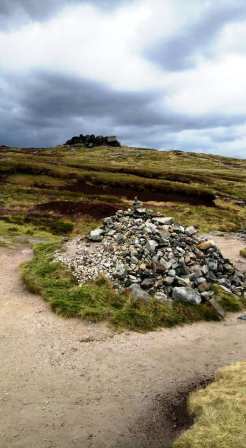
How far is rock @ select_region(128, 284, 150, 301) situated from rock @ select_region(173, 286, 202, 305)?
1.92 metres

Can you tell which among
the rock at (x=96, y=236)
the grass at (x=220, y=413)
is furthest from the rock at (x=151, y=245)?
the grass at (x=220, y=413)

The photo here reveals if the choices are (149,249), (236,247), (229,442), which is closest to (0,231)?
(149,249)

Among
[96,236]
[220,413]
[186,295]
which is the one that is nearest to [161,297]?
[186,295]

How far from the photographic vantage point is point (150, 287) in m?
28.2

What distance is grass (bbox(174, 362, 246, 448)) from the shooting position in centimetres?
1420

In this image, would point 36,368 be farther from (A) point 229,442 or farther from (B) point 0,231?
(B) point 0,231

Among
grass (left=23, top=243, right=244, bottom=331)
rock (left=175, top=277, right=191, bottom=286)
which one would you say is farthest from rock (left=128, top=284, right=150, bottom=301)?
rock (left=175, top=277, right=191, bottom=286)

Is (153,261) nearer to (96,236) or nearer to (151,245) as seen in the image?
(151,245)

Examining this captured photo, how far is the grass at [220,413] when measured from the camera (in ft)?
46.6

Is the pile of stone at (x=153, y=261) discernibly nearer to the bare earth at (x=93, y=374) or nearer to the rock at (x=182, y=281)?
the rock at (x=182, y=281)

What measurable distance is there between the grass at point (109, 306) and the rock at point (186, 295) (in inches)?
15.5

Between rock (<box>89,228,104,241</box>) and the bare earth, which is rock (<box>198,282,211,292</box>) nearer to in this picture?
the bare earth

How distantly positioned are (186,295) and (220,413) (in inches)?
466

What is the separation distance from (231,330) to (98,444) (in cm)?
1346
